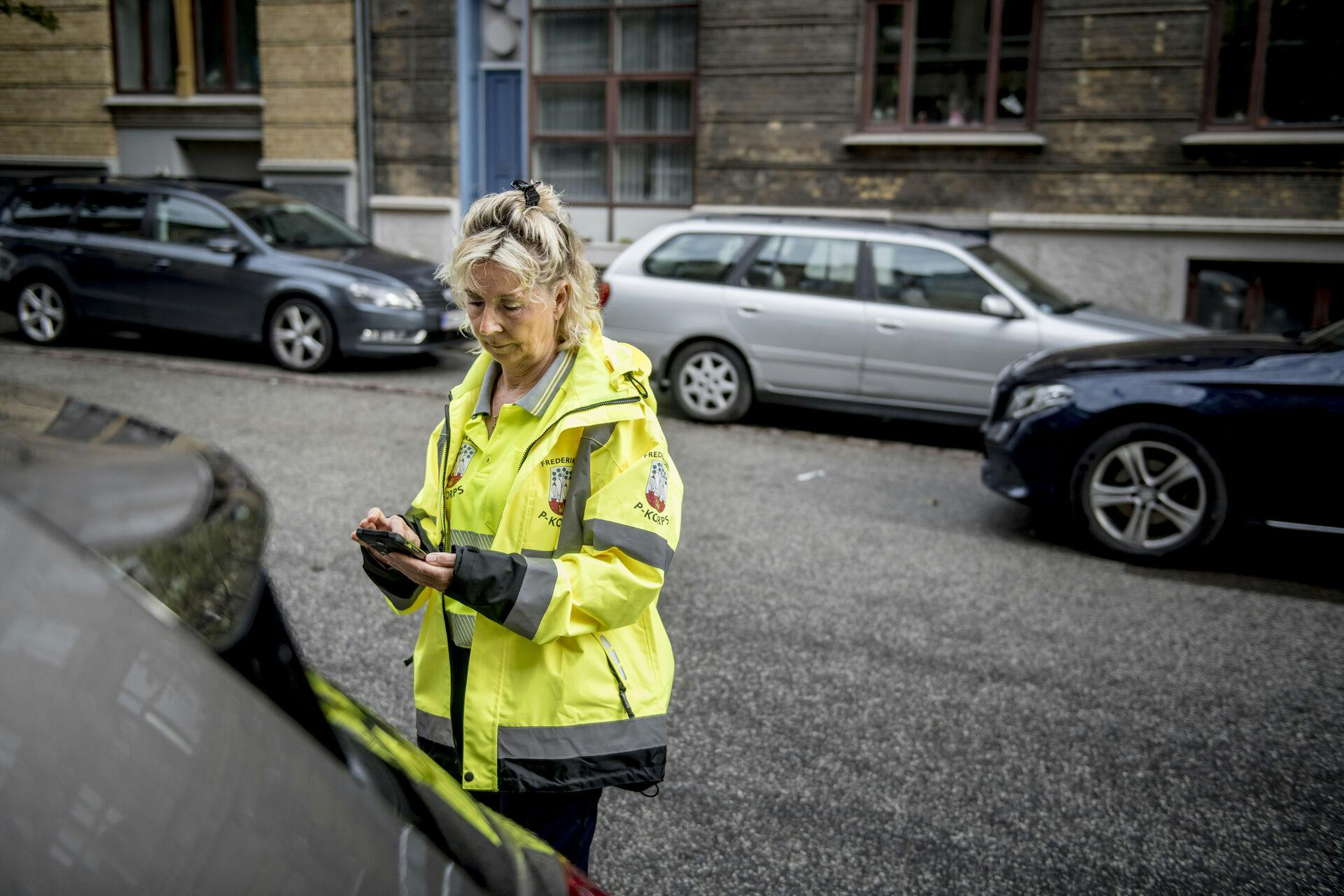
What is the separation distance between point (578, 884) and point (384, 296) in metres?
9.55

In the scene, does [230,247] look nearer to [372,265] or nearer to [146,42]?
[372,265]

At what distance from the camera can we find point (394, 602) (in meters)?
2.29

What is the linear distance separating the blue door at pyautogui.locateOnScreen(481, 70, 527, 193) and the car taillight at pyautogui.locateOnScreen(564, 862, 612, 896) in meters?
15.1

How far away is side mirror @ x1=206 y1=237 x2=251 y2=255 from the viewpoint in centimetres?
1099

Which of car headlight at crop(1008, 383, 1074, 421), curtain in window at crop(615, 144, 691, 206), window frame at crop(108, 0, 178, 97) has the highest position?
window frame at crop(108, 0, 178, 97)

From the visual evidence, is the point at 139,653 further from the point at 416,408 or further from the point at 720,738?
the point at 416,408

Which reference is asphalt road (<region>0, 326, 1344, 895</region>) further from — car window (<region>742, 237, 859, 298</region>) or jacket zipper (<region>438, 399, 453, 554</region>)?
car window (<region>742, 237, 859, 298</region>)

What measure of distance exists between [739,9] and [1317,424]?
1022 centimetres

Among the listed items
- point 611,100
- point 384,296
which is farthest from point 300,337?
point 611,100

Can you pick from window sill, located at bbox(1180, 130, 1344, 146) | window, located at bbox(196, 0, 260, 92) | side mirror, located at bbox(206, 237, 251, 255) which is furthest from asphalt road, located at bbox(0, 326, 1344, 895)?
window, located at bbox(196, 0, 260, 92)

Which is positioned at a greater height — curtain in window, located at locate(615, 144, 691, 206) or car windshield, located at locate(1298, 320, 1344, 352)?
curtain in window, located at locate(615, 144, 691, 206)

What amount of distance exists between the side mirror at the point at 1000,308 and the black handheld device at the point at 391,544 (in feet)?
A: 23.5

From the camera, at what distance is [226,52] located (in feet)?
57.4

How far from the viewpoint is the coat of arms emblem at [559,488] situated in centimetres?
213
